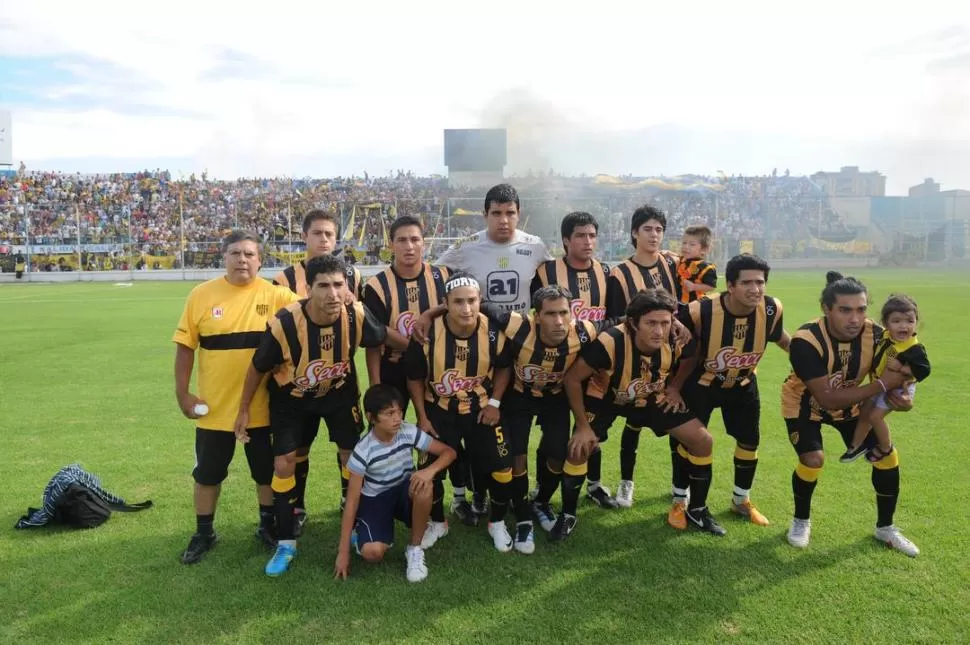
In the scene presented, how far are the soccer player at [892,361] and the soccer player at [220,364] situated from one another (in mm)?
3487

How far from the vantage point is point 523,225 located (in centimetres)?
3641

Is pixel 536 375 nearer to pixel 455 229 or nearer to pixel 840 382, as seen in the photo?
pixel 840 382

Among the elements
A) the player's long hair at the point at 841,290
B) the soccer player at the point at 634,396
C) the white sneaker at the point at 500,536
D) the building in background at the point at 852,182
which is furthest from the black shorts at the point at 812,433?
the building in background at the point at 852,182

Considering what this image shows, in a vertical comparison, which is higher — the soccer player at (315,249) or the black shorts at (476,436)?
the soccer player at (315,249)

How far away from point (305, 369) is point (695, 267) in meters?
3.48

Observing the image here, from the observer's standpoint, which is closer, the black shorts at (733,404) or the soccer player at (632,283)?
the black shorts at (733,404)

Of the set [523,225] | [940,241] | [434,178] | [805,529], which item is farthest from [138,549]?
[434,178]

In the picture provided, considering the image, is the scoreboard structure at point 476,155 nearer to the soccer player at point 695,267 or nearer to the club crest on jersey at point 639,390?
the soccer player at point 695,267

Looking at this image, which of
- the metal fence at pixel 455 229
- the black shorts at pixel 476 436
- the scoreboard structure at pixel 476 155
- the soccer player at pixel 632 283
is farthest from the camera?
the scoreboard structure at pixel 476 155

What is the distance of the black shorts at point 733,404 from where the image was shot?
425 cm

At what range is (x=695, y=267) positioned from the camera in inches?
223

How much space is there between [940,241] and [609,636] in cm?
3902

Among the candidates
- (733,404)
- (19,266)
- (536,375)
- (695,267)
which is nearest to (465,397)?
(536,375)

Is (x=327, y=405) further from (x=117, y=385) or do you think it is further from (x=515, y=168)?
(x=515, y=168)
